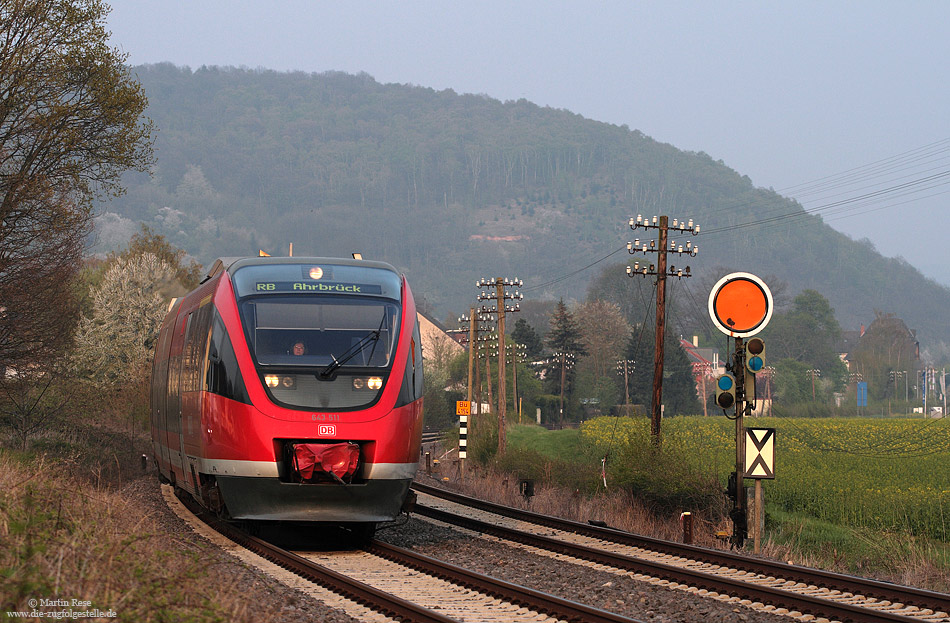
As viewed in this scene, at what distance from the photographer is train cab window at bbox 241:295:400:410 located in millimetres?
12398

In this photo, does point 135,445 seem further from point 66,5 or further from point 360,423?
point 360,423

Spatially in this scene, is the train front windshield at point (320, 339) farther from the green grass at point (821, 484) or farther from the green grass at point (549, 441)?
the green grass at point (549, 441)

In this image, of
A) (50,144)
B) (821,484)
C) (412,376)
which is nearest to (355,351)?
(412,376)

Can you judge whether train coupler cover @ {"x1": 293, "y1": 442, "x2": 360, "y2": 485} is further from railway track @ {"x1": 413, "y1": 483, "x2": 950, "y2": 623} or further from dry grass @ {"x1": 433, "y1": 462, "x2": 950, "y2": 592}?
dry grass @ {"x1": 433, "y1": 462, "x2": 950, "y2": 592}

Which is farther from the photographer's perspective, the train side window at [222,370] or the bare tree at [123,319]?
the bare tree at [123,319]

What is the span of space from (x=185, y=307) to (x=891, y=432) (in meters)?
61.5

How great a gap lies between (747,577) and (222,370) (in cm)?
665

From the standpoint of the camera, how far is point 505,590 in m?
9.88

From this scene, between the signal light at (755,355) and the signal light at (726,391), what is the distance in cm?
32

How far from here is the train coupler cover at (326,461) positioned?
39.9 feet

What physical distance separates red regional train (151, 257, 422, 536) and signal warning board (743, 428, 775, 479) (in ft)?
16.3

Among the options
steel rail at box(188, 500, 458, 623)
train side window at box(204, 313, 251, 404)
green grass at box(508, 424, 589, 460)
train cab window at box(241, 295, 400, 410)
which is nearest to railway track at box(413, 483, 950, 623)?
steel rail at box(188, 500, 458, 623)

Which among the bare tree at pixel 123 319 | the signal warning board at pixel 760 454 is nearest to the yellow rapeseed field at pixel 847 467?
the signal warning board at pixel 760 454

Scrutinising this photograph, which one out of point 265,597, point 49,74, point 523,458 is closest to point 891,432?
point 523,458
